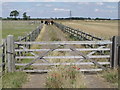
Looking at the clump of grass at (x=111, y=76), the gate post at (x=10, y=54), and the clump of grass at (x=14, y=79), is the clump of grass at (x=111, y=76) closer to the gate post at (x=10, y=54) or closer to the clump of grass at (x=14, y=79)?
the clump of grass at (x=14, y=79)

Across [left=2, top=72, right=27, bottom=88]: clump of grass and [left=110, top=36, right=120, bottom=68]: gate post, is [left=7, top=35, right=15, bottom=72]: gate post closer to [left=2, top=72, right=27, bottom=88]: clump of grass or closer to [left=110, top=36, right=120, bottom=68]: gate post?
[left=2, top=72, right=27, bottom=88]: clump of grass

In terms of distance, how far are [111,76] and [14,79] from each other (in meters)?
3.02

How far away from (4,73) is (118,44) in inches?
162

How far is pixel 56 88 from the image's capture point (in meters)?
6.64

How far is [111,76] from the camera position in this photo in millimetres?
7922

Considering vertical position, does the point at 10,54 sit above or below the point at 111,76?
above

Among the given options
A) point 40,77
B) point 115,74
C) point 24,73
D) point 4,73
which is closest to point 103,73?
point 115,74

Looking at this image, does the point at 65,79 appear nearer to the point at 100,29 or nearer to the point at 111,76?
the point at 111,76

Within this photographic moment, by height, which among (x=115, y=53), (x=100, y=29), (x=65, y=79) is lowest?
(x=65, y=79)

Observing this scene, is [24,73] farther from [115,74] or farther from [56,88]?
[115,74]

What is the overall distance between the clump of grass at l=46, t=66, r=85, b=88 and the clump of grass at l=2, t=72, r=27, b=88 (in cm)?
90

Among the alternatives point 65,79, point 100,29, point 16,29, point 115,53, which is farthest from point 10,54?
point 100,29

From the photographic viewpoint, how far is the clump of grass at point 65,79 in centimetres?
669

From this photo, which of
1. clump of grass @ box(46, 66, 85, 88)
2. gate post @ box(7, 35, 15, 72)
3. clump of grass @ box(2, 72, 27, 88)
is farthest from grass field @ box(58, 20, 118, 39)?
clump of grass @ box(46, 66, 85, 88)
